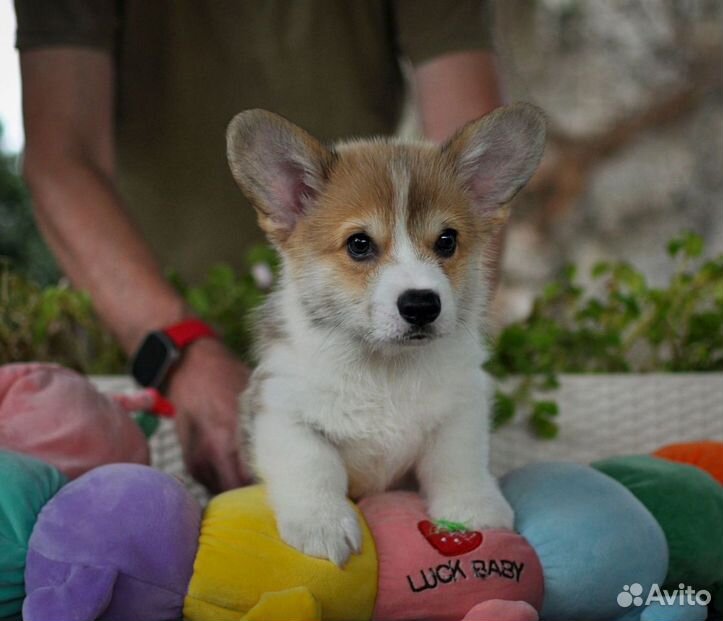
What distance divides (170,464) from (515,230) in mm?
4919

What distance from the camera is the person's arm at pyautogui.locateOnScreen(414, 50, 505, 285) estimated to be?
2494 millimetres

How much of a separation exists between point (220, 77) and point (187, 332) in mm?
964

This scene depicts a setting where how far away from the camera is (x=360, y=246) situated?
1.37m

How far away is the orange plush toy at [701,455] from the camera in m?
1.66

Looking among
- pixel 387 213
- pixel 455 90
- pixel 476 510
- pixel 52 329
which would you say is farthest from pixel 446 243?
pixel 52 329

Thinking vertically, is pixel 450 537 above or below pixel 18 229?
above

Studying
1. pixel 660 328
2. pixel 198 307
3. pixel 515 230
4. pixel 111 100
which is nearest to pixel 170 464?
pixel 198 307

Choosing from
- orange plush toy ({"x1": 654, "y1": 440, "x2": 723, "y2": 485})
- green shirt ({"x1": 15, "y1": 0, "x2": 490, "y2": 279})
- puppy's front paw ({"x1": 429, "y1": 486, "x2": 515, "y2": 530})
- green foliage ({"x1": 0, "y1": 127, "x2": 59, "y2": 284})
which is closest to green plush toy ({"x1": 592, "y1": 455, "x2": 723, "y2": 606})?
orange plush toy ({"x1": 654, "y1": 440, "x2": 723, "y2": 485})

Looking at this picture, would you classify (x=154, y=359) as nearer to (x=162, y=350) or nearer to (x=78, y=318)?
(x=162, y=350)

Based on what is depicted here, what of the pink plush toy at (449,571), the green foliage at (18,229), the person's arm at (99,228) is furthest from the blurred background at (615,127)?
the pink plush toy at (449,571)

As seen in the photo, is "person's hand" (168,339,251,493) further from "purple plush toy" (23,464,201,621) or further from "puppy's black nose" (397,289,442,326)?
"puppy's black nose" (397,289,442,326)

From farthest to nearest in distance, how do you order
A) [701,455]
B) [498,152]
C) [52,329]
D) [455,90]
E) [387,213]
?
1. [455,90]
2. [52,329]
3. [701,455]
4. [498,152]
5. [387,213]

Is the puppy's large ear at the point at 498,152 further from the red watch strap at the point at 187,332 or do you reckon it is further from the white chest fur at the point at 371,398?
the red watch strap at the point at 187,332

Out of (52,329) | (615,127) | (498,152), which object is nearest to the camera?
(498,152)
